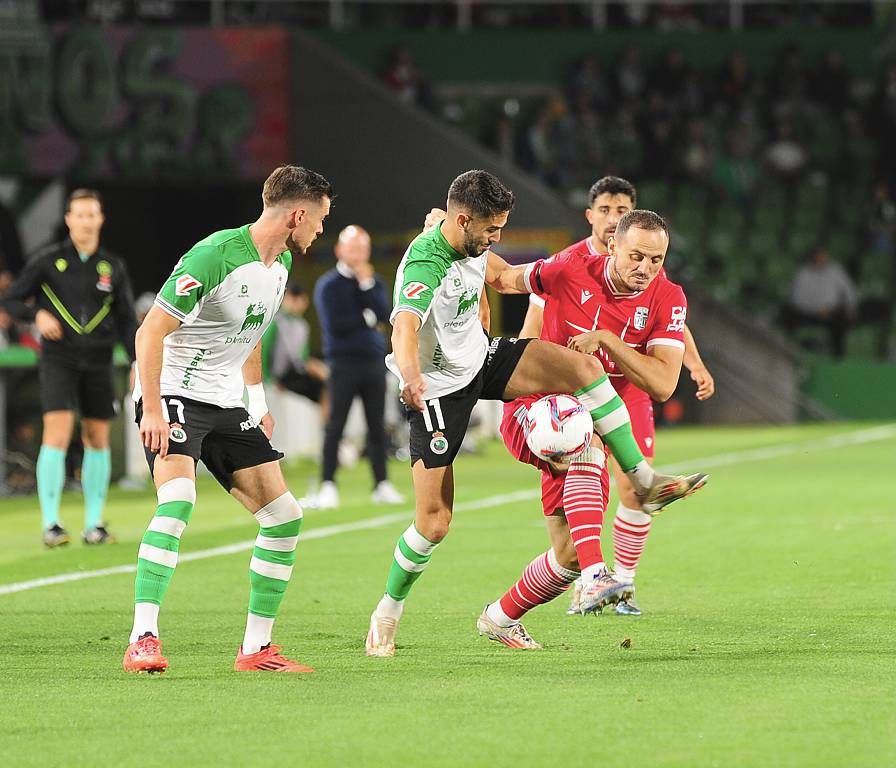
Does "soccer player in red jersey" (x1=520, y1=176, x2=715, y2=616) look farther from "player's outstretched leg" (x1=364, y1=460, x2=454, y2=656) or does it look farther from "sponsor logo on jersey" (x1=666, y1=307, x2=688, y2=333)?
"player's outstretched leg" (x1=364, y1=460, x2=454, y2=656)

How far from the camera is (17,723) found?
6266mm

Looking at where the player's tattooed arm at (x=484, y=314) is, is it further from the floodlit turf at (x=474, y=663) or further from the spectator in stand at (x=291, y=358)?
the spectator in stand at (x=291, y=358)

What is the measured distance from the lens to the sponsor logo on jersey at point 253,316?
7.30 meters

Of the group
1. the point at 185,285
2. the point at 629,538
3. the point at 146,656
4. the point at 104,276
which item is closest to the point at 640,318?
the point at 629,538

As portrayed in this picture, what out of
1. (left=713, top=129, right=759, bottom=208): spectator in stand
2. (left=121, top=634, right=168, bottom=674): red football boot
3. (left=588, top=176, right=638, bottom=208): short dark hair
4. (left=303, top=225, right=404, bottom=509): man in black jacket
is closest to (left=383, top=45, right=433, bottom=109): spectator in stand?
(left=713, top=129, right=759, bottom=208): spectator in stand

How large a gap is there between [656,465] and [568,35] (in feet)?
43.7

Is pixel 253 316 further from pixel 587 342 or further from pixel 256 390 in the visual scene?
pixel 587 342

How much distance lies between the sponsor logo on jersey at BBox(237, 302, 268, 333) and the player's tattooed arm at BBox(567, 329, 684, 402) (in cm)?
148

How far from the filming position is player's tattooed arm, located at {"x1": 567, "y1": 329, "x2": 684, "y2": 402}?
26.4 feet

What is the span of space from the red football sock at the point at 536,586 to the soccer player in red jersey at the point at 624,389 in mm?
1019

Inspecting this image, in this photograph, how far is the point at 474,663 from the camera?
7.51 m

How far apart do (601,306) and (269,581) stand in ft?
7.56

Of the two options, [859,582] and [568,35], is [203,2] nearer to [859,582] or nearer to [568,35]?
[568,35]

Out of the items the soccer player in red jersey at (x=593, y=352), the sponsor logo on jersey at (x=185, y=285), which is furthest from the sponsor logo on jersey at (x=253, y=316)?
the soccer player in red jersey at (x=593, y=352)
